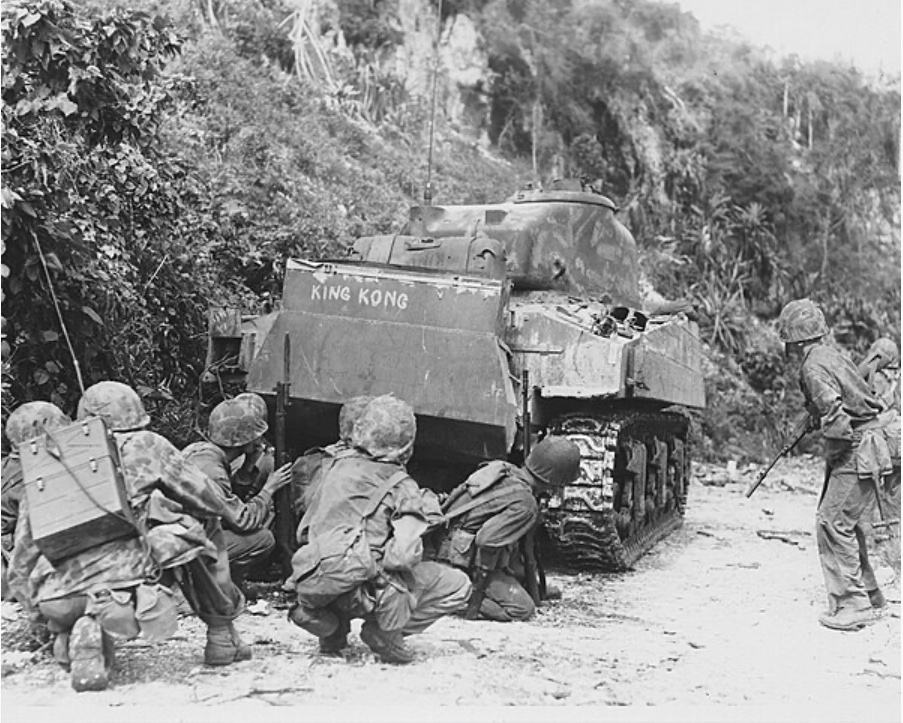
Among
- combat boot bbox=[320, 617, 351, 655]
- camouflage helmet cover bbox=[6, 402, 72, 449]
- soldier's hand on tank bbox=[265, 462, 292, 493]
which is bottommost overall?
combat boot bbox=[320, 617, 351, 655]

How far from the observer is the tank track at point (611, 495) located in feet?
26.0

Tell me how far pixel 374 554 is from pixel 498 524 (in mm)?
1395

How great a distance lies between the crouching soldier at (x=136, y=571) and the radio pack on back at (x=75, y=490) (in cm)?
11

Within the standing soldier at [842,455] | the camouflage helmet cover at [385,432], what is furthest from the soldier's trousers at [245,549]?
the standing soldier at [842,455]

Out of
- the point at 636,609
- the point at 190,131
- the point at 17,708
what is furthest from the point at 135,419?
the point at 190,131

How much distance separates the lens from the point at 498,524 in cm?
629

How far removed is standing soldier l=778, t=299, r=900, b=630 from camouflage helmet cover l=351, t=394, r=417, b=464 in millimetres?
2762

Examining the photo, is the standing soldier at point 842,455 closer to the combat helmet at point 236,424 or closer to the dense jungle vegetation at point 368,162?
the combat helmet at point 236,424

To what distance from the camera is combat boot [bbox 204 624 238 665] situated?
16.5 ft

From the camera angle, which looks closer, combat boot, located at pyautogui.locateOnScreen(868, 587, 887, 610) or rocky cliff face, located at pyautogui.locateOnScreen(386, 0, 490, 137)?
combat boot, located at pyautogui.locateOnScreen(868, 587, 887, 610)

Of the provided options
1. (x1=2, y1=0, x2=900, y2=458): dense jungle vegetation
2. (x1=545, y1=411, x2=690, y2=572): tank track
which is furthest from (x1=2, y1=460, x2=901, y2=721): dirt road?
(x1=2, y1=0, x2=900, y2=458): dense jungle vegetation

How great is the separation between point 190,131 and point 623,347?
30.1 feet

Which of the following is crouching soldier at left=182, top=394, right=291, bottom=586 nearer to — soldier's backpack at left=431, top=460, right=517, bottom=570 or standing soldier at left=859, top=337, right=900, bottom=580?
soldier's backpack at left=431, top=460, right=517, bottom=570

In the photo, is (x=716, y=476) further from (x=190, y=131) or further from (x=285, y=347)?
(x=285, y=347)
